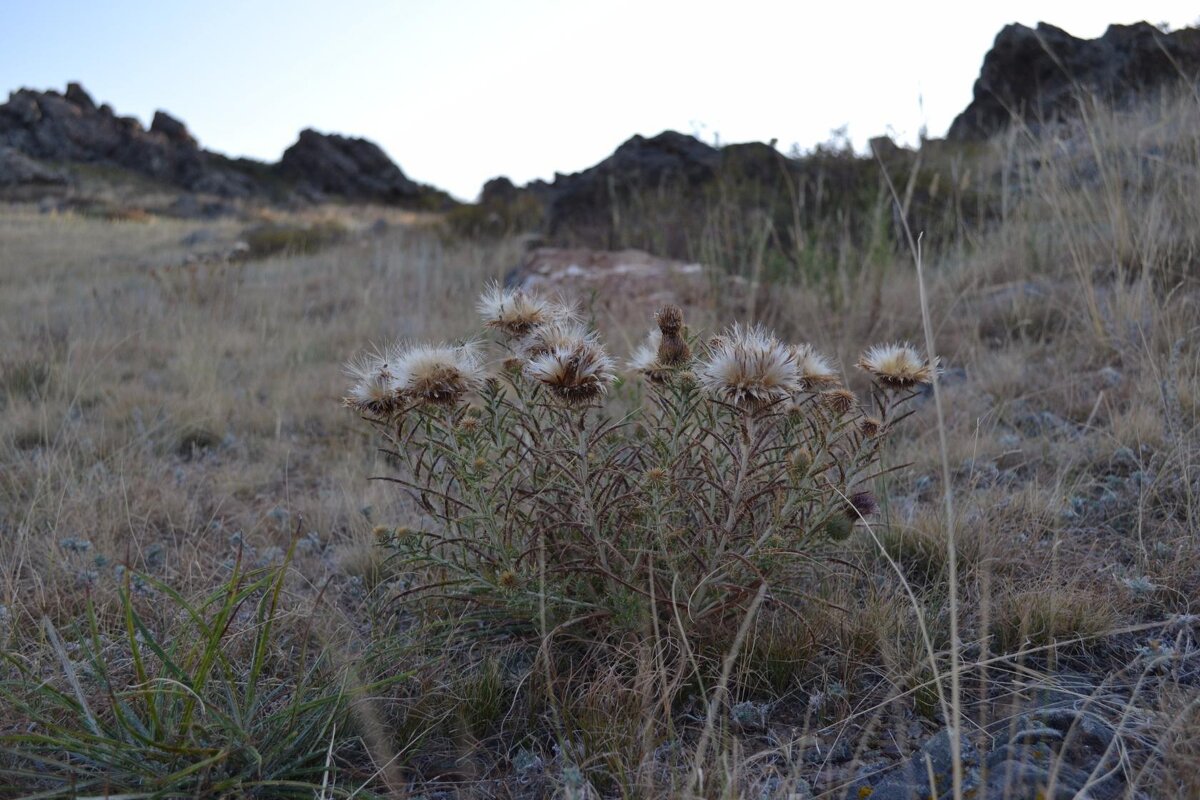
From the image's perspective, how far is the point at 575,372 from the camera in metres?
1.45

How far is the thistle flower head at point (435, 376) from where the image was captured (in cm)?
152

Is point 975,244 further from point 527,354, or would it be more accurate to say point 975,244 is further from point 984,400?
point 527,354

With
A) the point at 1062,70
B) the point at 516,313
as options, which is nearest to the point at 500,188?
the point at 1062,70

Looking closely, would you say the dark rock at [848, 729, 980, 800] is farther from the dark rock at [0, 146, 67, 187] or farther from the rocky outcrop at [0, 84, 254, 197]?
the rocky outcrop at [0, 84, 254, 197]

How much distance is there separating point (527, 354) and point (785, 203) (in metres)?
7.46

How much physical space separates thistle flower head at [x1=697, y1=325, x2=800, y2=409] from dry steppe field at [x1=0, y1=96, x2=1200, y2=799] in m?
0.22

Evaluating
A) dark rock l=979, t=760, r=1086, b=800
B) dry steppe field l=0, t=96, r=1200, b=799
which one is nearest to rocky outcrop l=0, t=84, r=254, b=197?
dry steppe field l=0, t=96, r=1200, b=799

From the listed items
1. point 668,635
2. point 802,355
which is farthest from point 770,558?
point 802,355

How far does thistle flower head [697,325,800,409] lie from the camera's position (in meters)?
1.41

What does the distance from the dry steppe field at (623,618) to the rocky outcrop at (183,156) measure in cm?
3273

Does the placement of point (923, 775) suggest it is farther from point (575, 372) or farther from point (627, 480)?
point (575, 372)

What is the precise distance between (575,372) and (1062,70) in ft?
44.2

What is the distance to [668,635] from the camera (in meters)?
1.68

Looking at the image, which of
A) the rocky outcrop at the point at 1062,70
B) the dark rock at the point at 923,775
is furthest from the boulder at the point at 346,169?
the dark rock at the point at 923,775
